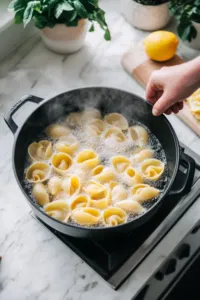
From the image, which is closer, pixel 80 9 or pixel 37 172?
pixel 37 172

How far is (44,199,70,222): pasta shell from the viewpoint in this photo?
943mm

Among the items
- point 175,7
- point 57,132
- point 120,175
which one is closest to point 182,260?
point 120,175

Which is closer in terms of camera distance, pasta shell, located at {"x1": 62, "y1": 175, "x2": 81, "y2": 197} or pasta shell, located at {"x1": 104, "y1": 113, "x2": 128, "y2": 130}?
pasta shell, located at {"x1": 62, "y1": 175, "x2": 81, "y2": 197}

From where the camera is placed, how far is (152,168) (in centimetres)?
102

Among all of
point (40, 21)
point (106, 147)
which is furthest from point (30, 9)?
point (106, 147)

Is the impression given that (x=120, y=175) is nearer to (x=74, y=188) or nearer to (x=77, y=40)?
(x=74, y=188)

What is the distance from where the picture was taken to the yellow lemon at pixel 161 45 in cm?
122

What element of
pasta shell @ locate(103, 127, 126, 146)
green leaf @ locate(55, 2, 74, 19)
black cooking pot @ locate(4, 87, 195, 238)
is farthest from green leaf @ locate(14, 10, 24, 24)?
pasta shell @ locate(103, 127, 126, 146)

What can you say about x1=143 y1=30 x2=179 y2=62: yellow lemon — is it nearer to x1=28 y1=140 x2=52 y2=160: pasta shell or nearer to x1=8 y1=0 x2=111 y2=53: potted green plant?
x1=8 y1=0 x2=111 y2=53: potted green plant

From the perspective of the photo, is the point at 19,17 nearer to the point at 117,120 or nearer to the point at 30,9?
the point at 30,9

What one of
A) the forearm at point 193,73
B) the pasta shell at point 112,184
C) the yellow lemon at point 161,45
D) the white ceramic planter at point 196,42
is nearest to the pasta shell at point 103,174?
the pasta shell at point 112,184

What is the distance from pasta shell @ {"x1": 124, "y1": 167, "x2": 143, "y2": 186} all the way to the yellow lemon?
393 millimetres

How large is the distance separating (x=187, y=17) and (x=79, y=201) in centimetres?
63

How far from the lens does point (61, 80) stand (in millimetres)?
1286
